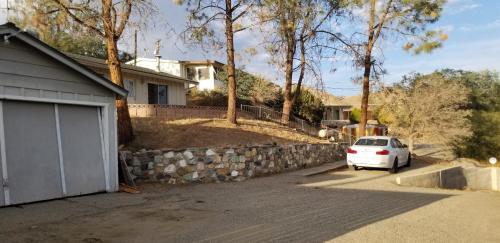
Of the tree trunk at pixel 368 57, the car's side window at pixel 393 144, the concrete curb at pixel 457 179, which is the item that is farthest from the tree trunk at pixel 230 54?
the tree trunk at pixel 368 57

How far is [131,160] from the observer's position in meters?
13.3

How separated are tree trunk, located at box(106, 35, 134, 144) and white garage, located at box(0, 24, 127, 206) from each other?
12.5 feet

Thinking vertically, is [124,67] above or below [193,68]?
below

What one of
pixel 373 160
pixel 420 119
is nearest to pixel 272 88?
pixel 420 119

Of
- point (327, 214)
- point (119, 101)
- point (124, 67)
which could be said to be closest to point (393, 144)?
point (119, 101)

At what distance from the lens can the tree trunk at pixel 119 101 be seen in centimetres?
1578

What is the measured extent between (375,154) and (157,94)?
58.5 feet

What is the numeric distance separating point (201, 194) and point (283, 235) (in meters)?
5.19

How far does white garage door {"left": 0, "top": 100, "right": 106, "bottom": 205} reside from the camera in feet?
31.9

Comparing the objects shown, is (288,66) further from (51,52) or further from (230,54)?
(51,52)

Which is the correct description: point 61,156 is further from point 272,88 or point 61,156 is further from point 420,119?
point 272,88

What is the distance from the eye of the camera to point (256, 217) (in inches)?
357

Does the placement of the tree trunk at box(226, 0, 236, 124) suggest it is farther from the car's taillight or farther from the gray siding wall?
the gray siding wall

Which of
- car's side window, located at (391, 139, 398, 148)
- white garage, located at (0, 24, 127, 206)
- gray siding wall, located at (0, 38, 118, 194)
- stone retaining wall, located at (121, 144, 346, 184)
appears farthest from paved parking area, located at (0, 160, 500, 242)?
car's side window, located at (391, 139, 398, 148)
